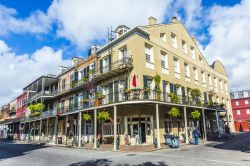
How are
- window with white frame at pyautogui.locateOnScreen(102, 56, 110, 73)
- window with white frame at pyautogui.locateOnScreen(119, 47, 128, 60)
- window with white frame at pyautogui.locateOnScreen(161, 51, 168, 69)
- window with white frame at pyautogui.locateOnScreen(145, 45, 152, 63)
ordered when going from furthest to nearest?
window with white frame at pyautogui.locateOnScreen(161, 51, 168, 69) → window with white frame at pyautogui.locateOnScreen(102, 56, 110, 73) → window with white frame at pyautogui.locateOnScreen(119, 47, 128, 60) → window with white frame at pyautogui.locateOnScreen(145, 45, 152, 63)

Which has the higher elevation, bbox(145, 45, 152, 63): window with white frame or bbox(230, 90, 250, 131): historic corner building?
bbox(145, 45, 152, 63): window with white frame

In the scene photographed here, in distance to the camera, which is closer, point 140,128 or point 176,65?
point 140,128

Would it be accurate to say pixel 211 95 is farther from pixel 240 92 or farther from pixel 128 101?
pixel 240 92

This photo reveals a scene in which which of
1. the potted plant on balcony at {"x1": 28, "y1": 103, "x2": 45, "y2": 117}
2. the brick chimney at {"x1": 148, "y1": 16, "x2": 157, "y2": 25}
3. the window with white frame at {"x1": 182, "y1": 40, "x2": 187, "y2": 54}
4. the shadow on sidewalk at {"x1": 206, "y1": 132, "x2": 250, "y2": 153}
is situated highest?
the brick chimney at {"x1": 148, "y1": 16, "x2": 157, "y2": 25}

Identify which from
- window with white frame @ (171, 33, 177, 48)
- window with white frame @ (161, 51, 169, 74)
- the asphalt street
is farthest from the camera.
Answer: window with white frame @ (171, 33, 177, 48)

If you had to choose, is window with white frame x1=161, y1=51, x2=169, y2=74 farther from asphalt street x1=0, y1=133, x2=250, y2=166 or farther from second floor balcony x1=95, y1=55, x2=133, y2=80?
asphalt street x1=0, y1=133, x2=250, y2=166

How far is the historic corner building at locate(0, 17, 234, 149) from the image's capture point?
748 inches

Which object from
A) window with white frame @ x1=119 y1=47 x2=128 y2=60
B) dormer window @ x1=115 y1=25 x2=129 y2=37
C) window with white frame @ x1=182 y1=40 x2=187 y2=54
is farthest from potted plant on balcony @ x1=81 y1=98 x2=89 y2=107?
window with white frame @ x1=182 y1=40 x2=187 y2=54

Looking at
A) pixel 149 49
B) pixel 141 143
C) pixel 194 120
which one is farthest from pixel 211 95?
pixel 141 143

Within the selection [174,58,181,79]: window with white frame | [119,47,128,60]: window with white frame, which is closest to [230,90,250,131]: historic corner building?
[174,58,181,79]: window with white frame

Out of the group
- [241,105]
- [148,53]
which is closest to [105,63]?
[148,53]

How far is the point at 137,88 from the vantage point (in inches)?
716

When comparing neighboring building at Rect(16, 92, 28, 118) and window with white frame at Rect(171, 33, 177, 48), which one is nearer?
window with white frame at Rect(171, 33, 177, 48)

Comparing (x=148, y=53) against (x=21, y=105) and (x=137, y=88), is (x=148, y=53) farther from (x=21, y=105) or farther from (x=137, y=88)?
(x=21, y=105)
